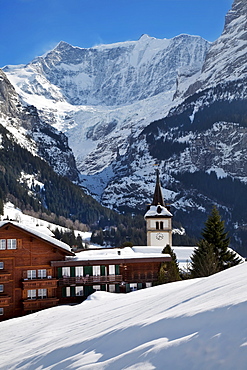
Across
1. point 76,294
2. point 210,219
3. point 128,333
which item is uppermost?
point 210,219

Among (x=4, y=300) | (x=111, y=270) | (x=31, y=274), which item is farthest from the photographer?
(x=111, y=270)

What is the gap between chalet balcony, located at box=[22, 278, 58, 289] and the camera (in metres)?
39.8

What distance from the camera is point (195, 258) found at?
42250 millimetres

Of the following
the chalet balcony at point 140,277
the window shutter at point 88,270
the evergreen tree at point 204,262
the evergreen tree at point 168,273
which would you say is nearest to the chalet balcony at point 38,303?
the window shutter at point 88,270

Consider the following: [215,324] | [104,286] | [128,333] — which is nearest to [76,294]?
[104,286]

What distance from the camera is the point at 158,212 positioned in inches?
2847

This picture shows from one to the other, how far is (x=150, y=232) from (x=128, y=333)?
2339 inches

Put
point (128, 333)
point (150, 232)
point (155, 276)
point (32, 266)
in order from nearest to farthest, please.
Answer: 1. point (128, 333)
2. point (32, 266)
3. point (155, 276)
4. point (150, 232)

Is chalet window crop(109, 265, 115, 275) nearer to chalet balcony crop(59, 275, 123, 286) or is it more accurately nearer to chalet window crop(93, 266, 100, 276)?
chalet balcony crop(59, 275, 123, 286)

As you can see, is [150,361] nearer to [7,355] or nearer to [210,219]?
[7,355]

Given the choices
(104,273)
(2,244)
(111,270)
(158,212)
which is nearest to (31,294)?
(2,244)

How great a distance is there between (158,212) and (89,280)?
3213cm

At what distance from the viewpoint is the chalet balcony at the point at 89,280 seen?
4122 cm

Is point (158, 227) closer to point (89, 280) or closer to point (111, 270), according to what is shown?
point (111, 270)
